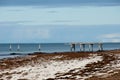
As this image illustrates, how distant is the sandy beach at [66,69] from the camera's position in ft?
137

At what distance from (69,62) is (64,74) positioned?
7.69 m

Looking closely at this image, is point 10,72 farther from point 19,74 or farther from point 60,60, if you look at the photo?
point 60,60

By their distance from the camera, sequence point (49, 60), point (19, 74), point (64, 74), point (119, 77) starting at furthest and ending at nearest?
point (49, 60) < point (19, 74) < point (64, 74) < point (119, 77)

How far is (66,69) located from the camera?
4706 centimetres

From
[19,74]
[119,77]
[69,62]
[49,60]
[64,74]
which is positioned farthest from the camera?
[49,60]

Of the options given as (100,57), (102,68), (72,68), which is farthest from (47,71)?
(100,57)

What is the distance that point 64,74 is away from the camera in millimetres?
44344

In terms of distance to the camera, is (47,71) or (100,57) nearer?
(47,71)

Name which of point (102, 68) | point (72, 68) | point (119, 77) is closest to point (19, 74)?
point (72, 68)

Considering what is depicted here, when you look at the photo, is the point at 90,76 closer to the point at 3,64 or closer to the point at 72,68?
the point at 72,68

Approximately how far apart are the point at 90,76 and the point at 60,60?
14194 mm

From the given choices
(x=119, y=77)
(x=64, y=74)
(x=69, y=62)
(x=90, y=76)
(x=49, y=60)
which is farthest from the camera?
(x=49, y=60)

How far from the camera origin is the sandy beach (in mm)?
41906

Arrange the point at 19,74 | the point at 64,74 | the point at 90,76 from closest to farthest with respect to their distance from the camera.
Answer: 1. the point at 90,76
2. the point at 64,74
3. the point at 19,74
